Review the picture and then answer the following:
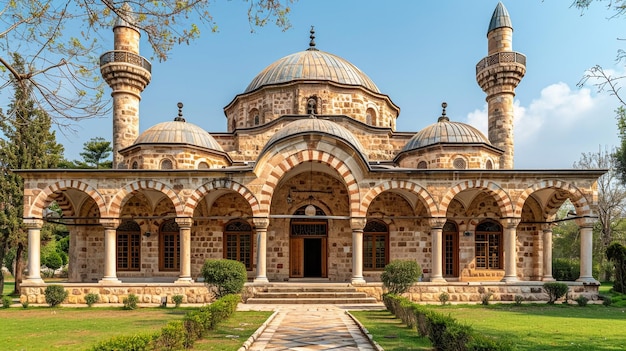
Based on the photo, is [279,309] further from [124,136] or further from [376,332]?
[124,136]

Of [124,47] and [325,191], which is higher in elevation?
[124,47]

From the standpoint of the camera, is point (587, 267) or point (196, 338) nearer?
point (196, 338)

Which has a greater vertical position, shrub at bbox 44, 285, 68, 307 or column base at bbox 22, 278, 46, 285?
column base at bbox 22, 278, 46, 285

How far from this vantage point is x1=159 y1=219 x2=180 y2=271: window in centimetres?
1769

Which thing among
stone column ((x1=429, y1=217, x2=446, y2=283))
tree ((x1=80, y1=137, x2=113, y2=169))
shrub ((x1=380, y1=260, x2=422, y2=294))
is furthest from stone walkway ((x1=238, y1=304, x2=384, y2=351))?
tree ((x1=80, y1=137, x2=113, y2=169))

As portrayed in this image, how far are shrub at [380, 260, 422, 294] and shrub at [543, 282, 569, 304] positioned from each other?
13.5 ft

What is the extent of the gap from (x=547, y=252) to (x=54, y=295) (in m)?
15.4

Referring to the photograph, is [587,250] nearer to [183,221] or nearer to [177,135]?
[183,221]

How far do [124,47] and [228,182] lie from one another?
8.81 metres

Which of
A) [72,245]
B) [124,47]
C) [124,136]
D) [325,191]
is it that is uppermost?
[124,47]

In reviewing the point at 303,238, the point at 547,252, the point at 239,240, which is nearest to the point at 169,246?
the point at 239,240

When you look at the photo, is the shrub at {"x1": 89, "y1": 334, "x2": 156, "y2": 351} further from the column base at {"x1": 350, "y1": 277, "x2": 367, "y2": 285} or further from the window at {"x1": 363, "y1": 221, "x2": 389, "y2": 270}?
the window at {"x1": 363, "y1": 221, "x2": 389, "y2": 270}

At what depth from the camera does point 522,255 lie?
1784cm

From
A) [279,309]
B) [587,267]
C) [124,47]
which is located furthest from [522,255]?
[124,47]
